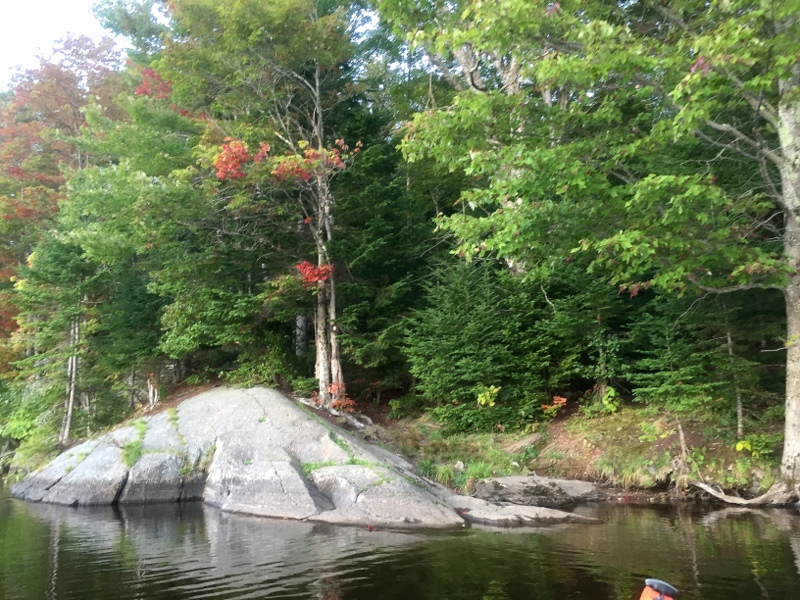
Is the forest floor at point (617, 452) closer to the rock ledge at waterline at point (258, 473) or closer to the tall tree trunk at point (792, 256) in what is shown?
the tall tree trunk at point (792, 256)

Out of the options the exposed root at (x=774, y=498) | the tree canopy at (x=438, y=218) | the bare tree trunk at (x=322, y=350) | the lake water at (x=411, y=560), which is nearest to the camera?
the lake water at (x=411, y=560)

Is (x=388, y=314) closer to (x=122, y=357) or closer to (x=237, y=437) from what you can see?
(x=237, y=437)

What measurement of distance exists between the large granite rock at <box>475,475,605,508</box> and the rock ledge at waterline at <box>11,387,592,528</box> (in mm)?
662

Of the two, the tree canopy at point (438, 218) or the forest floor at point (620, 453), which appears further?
the forest floor at point (620, 453)

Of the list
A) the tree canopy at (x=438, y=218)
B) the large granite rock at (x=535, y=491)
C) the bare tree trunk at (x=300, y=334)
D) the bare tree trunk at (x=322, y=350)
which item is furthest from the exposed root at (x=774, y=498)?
the bare tree trunk at (x=300, y=334)

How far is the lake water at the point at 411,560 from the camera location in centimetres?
544

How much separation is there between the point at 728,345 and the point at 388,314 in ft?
27.6

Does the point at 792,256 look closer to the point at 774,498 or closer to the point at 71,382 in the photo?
the point at 774,498

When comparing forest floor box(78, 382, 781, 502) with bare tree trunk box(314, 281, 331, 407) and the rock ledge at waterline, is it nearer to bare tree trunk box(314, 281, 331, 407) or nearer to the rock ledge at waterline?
bare tree trunk box(314, 281, 331, 407)

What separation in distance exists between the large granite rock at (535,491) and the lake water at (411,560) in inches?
35.2

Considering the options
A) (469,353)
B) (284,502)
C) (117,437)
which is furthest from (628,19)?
(117,437)

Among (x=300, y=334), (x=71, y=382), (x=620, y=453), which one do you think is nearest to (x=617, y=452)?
(x=620, y=453)

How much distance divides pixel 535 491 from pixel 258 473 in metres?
5.11

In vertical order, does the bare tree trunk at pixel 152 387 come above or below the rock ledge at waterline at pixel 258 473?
above
